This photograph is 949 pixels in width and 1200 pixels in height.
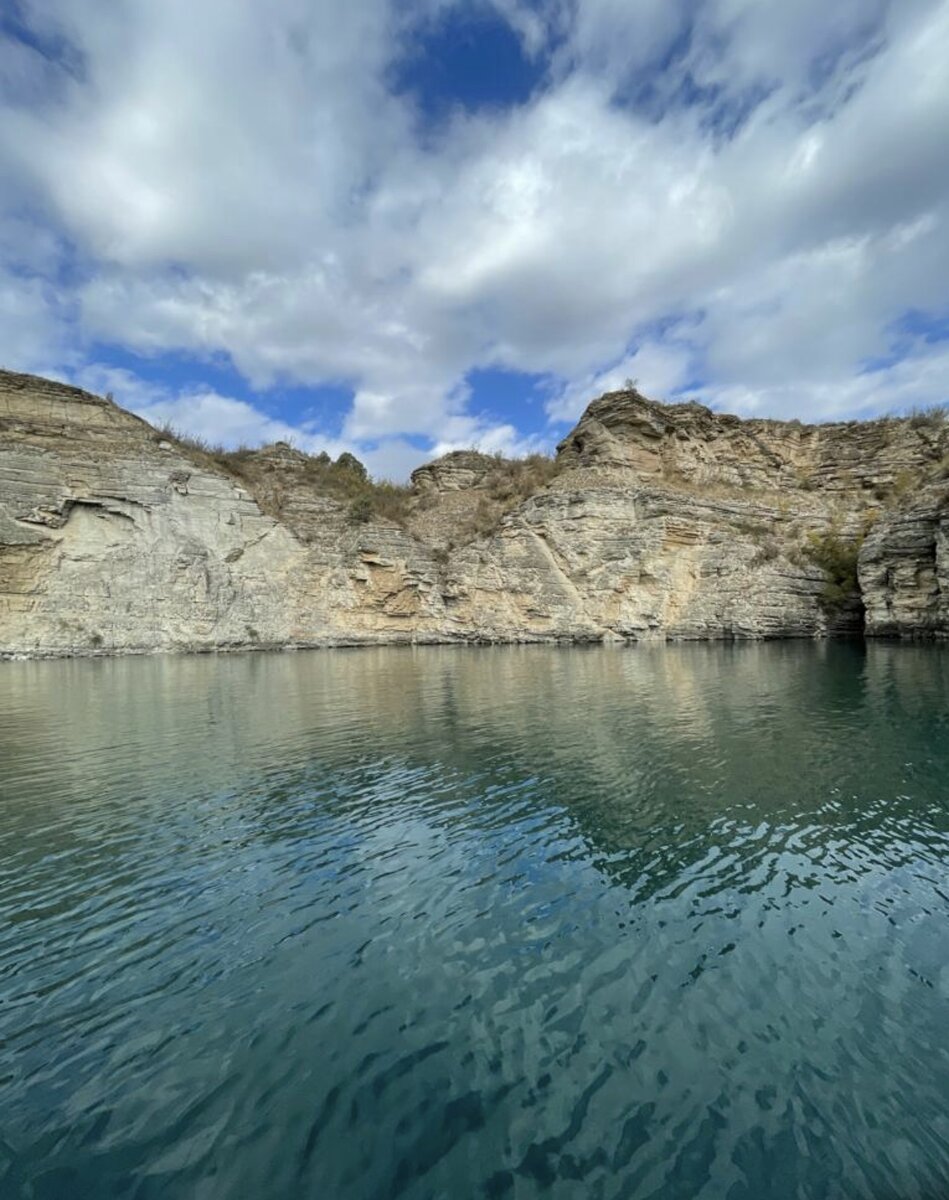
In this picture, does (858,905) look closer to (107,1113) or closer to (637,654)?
(107,1113)

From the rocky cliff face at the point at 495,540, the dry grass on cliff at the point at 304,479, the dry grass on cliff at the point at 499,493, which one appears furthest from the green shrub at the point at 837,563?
the dry grass on cliff at the point at 304,479

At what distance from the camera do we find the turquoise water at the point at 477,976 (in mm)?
3629

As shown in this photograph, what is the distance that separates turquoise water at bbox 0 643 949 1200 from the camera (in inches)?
143

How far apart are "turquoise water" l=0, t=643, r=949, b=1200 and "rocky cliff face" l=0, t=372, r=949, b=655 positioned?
111 feet

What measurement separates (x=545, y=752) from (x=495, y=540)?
40.1 metres

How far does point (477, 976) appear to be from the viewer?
17.6 feet

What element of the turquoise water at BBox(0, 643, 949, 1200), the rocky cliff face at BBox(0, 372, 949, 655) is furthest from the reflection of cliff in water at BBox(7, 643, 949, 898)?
the rocky cliff face at BBox(0, 372, 949, 655)

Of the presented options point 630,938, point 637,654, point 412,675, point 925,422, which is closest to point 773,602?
point 637,654

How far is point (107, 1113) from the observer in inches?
155

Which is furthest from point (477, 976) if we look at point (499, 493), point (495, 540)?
point (499, 493)

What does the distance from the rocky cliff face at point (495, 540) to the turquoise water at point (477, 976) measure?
111ft

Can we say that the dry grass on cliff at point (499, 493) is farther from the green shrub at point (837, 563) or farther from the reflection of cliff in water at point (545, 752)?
the reflection of cliff in water at point (545, 752)

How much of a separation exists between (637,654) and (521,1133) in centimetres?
3569

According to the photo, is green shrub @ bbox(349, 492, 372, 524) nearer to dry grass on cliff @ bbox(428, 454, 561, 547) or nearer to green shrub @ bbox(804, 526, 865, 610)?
dry grass on cliff @ bbox(428, 454, 561, 547)
